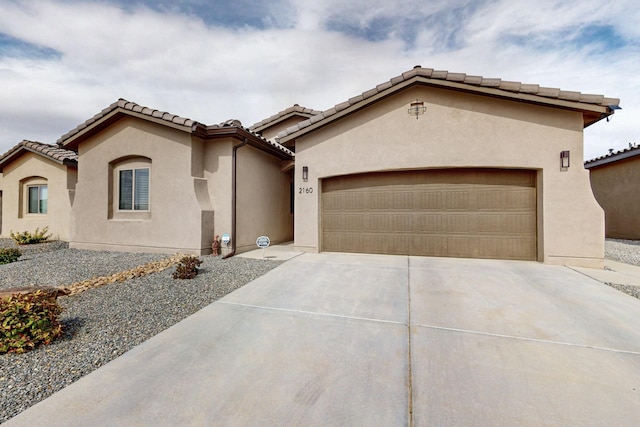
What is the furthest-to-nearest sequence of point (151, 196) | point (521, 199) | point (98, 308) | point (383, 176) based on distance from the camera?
point (151, 196) < point (383, 176) < point (521, 199) < point (98, 308)

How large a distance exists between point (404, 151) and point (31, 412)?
7.77 m

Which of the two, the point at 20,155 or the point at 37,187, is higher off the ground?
the point at 20,155

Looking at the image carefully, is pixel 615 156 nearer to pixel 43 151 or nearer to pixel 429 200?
pixel 429 200

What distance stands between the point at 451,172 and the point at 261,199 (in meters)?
6.39

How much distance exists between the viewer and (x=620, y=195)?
36.8 feet

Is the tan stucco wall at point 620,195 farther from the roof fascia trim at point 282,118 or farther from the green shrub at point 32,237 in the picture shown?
the green shrub at point 32,237

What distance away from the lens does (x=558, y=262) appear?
20.6ft

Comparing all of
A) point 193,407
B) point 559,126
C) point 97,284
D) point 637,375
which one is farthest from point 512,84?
point 97,284

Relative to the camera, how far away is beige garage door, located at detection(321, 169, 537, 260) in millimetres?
6719

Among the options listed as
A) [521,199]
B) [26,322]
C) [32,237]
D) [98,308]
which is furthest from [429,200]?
[32,237]

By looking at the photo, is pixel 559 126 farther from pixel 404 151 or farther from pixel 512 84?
pixel 404 151

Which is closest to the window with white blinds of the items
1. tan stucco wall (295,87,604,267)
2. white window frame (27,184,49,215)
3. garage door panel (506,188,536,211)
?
tan stucco wall (295,87,604,267)

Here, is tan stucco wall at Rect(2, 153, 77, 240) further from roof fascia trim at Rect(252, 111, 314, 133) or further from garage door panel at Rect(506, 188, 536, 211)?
garage door panel at Rect(506, 188, 536, 211)

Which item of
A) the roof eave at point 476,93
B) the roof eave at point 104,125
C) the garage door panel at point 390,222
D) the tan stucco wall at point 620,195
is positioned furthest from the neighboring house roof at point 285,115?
the tan stucco wall at point 620,195
